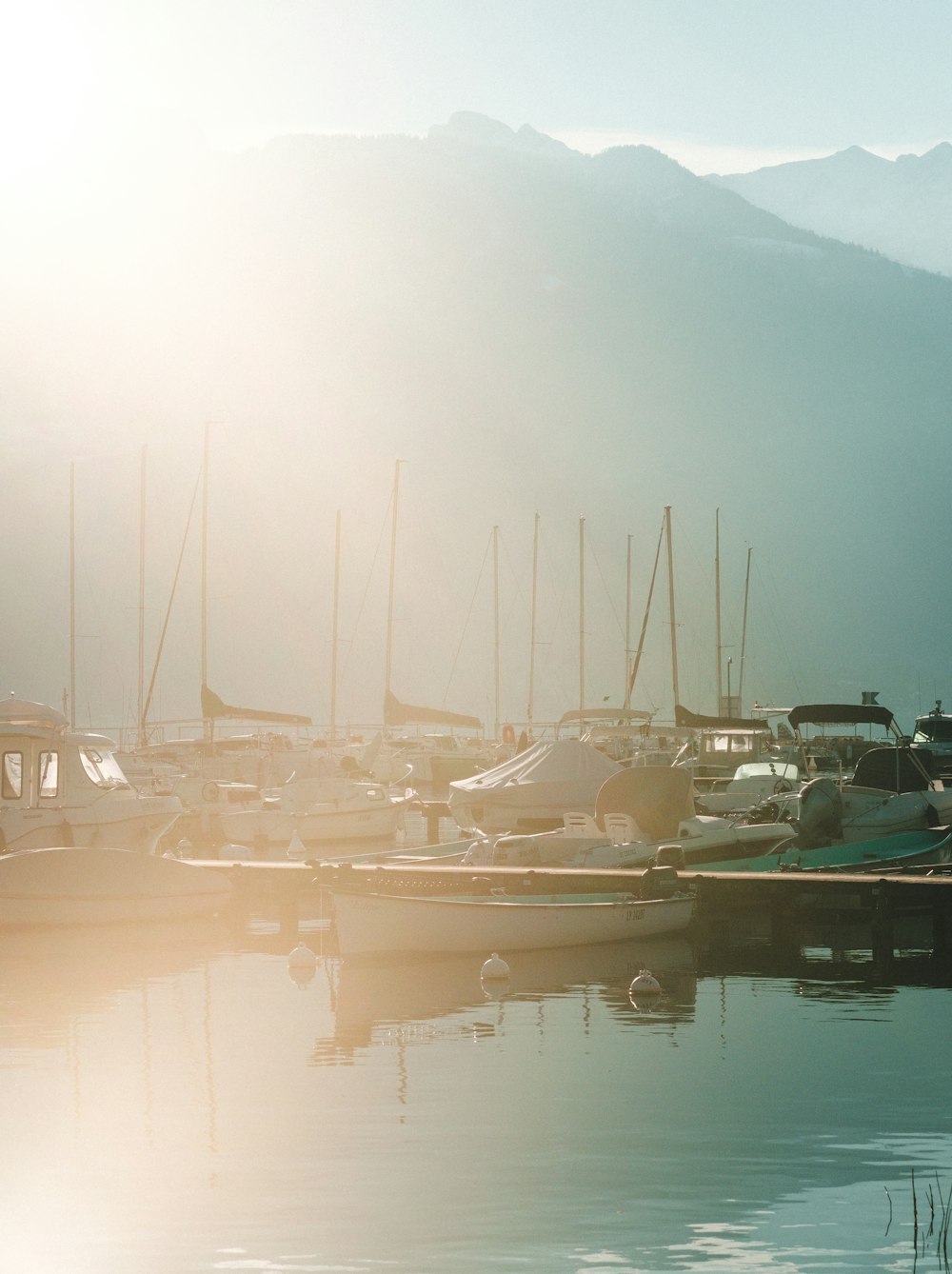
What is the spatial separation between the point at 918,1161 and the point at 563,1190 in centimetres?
315

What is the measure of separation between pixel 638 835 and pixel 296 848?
55.5ft

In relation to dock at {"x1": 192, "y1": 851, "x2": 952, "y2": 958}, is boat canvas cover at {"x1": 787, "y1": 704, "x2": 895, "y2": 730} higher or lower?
higher

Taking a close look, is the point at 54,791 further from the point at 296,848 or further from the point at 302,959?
the point at 296,848

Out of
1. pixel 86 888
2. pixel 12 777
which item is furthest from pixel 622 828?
pixel 12 777

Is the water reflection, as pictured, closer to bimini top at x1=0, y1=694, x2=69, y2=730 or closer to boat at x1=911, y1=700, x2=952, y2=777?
bimini top at x1=0, y1=694, x2=69, y2=730

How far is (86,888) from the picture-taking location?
1134 inches

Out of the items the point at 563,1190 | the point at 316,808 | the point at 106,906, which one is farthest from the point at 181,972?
the point at 316,808

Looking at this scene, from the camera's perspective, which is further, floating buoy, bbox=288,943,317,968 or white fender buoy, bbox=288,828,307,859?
white fender buoy, bbox=288,828,307,859

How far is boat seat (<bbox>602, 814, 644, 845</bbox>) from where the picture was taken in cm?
3219

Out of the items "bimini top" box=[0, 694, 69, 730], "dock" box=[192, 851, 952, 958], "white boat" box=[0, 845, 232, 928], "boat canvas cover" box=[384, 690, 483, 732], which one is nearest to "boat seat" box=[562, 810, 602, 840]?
"dock" box=[192, 851, 952, 958]

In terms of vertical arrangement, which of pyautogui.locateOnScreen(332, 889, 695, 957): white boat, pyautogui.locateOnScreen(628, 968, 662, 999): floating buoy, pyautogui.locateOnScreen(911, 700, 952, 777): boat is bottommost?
pyautogui.locateOnScreen(628, 968, 662, 999): floating buoy

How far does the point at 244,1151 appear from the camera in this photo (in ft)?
47.2

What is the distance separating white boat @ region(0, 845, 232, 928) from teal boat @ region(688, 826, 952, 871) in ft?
35.0

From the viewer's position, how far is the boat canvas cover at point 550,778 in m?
42.2
